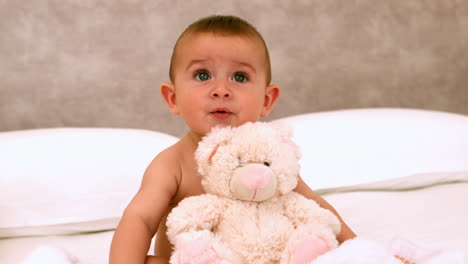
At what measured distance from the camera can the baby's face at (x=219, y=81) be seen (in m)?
0.95

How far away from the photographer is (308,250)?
80 cm

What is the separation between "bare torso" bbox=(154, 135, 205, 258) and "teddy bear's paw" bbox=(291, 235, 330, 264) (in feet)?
0.85

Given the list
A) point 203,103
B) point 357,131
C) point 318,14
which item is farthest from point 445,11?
point 203,103

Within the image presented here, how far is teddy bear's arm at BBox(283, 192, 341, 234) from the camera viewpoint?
34.6 inches

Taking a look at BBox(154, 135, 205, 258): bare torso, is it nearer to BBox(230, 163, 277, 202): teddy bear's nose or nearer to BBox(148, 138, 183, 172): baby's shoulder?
BBox(148, 138, 183, 172): baby's shoulder

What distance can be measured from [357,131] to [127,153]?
776mm

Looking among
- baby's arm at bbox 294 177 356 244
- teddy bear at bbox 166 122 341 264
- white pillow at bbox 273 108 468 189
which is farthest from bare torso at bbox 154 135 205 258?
white pillow at bbox 273 108 468 189

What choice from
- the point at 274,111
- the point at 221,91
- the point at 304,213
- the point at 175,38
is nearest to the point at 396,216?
the point at 304,213

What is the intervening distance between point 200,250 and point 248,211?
0.34 feet

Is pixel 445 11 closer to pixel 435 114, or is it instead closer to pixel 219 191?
pixel 435 114

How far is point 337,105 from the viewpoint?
2.33m

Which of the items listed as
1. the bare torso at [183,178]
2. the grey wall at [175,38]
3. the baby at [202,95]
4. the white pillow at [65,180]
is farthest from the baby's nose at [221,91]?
the grey wall at [175,38]

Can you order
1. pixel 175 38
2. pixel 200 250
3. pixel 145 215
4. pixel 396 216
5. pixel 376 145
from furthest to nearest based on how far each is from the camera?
pixel 175 38 → pixel 376 145 → pixel 396 216 → pixel 145 215 → pixel 200 250

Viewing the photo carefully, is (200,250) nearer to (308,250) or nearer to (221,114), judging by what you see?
(308,250)
